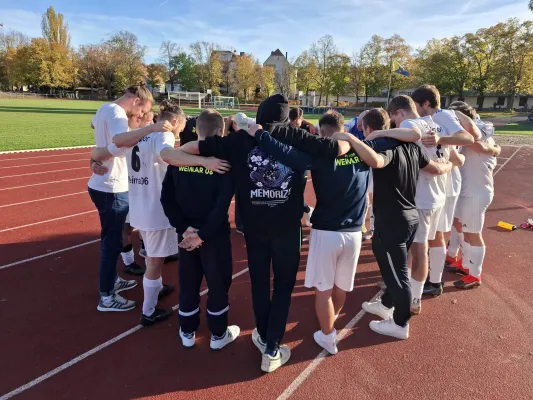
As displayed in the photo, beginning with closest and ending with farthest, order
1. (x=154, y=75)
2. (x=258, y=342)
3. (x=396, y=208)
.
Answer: (x=396, y=208)
(x=258, y=342)
(x=154, y=75)

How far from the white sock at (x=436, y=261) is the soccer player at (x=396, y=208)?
3.14 feet

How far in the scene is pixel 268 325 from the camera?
9.55 ft

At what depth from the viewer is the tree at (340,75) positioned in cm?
6134

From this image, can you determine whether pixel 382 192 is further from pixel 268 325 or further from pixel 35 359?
pixel 35 359

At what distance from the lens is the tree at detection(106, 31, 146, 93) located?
236 ft

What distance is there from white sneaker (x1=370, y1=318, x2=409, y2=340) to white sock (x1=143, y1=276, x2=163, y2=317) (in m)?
2.18

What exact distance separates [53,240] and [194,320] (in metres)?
3.66

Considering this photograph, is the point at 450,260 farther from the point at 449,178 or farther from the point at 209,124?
the point at 209,124

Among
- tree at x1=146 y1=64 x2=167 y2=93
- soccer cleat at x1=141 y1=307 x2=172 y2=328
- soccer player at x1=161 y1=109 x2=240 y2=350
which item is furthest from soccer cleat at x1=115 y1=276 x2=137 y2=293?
tree at x1=146 y1=64 x2=167 y2=93

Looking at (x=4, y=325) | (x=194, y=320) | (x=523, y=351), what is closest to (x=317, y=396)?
(x=194, y=320)

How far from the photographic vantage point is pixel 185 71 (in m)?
78.8

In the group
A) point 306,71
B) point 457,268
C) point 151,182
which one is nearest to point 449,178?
point 457,268

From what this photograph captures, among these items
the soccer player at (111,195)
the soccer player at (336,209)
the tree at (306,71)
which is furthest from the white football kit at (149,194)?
the tree at (306,71)

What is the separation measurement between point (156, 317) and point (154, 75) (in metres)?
Result: 82.7
